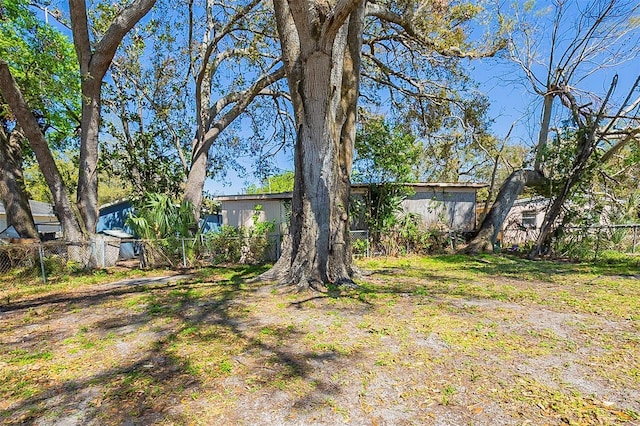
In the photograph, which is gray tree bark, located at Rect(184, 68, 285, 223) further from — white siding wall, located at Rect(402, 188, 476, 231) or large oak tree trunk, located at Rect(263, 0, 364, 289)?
white siding wall, located at Rect(402, 188, 476, 231)

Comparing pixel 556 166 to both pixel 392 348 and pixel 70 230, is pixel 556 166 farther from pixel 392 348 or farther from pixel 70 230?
pixel 70 230

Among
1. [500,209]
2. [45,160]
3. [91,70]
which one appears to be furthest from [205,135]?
[500,209]

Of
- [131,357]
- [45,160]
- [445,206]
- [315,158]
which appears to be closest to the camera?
[131,357]

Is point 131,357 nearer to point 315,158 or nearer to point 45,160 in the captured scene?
point 315,158

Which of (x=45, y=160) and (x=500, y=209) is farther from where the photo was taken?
(x=500, y=209)

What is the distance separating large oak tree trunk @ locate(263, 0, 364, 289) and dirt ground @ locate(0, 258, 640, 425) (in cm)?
84

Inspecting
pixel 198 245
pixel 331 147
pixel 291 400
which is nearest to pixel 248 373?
pixel 291 400

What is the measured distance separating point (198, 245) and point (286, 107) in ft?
21.3

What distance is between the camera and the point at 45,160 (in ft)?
26.1

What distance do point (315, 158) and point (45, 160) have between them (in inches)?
281

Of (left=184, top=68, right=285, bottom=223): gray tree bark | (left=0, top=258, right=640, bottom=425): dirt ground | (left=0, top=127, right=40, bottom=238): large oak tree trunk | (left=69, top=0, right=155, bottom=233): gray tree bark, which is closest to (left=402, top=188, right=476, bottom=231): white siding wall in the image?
(left=184, top=68, right=285, bottom=223): gray tree bark

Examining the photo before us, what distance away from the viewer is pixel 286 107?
494 inches

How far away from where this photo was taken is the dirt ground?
7.03ft

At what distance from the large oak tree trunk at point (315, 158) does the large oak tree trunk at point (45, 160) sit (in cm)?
572
